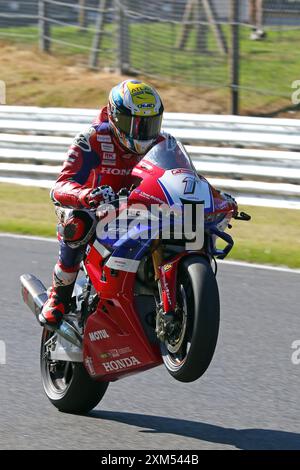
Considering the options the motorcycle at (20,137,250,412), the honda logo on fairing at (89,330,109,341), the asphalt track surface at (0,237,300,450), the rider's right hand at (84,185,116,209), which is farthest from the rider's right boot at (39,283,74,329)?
the rider's right hand at (84,185,116,209)

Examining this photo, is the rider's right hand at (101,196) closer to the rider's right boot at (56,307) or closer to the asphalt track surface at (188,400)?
the rider's right boot at (56,307)

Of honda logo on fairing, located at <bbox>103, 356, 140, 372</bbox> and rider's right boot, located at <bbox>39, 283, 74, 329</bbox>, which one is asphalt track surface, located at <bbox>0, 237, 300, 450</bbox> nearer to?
honda logo on fairing, located at <bbox>103, 356, 140, 372</bbox>

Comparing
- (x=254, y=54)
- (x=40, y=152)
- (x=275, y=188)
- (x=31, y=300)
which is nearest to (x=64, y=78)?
(x=254, y=54)

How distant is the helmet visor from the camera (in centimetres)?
552

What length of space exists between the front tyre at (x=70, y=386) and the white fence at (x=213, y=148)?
6718 millimetres

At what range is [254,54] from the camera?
17.3 metres

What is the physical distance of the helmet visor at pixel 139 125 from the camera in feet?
18.1

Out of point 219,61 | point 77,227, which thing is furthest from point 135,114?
point 219,61

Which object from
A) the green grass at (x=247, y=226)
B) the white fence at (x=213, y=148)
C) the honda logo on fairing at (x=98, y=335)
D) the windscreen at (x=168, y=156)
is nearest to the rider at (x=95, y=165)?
the windscreen at (x=168, y=156)

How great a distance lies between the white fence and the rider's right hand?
7.44m

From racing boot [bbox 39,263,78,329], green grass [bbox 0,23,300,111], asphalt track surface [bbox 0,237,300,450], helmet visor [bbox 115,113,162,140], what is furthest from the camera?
green grass [bbox 0,23,300,111]

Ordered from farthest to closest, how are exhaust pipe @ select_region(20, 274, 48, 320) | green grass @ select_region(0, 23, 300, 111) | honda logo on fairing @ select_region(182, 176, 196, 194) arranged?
green grass @ select_region(0, 23, 300, 111) < exhaust pipe @ select_region(20, 274, 48, 320) < honda logo on fairing @ select_region(182, 176, 196, 194)

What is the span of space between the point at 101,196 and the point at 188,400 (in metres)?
1.48
